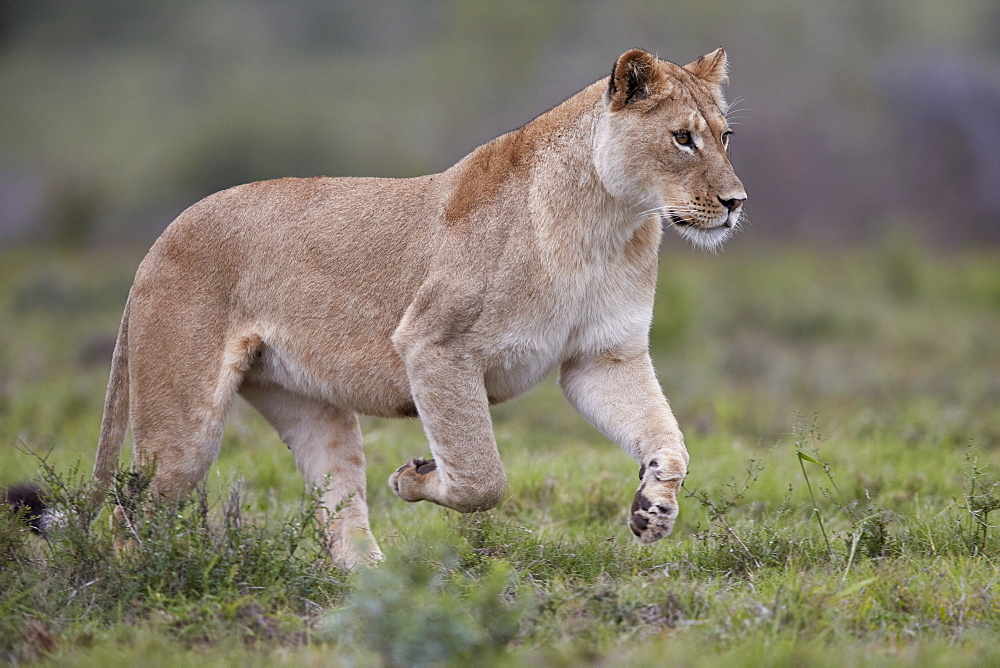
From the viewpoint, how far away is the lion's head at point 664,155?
4.66 meters

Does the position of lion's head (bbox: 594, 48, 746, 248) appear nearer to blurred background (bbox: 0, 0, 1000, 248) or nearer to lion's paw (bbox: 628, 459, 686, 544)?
lion's paw (bbox: 628, 459, 686, 544)

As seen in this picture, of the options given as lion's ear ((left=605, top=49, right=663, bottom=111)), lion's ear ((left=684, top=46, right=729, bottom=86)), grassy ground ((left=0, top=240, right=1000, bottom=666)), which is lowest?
grassy ground ((left=0, top=240, right=1000, bottom=666))

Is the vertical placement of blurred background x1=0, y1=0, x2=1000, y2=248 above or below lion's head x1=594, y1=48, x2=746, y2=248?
above

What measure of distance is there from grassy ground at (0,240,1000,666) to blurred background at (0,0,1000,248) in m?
9.73

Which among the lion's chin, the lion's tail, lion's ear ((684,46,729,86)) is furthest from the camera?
the lion's tail

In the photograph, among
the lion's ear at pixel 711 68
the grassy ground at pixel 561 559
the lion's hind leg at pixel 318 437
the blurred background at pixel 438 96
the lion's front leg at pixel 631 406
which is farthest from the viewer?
the blurred background at pixel 438 96

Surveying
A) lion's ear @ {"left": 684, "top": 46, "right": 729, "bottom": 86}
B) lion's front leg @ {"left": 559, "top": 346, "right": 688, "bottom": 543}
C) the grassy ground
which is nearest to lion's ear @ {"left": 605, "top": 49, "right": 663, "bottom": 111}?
lion's ear @ {"left": 684, "top": 46, "right": 729, "bottom": 86}

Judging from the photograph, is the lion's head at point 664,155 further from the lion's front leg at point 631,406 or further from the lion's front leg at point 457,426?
the lion's front leg at point 457,426

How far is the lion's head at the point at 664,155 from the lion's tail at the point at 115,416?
2.18 metres

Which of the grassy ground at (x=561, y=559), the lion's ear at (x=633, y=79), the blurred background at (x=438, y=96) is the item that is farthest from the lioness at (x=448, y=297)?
the blurred background at (x=438, y=96)

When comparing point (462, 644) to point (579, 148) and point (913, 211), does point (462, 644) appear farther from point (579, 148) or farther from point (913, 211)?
point (913, 211)

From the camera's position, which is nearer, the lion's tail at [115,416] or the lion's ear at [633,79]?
the lion's ear at [633,79]

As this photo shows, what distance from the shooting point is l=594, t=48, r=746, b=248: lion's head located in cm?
466

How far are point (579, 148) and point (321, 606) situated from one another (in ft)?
6.68
